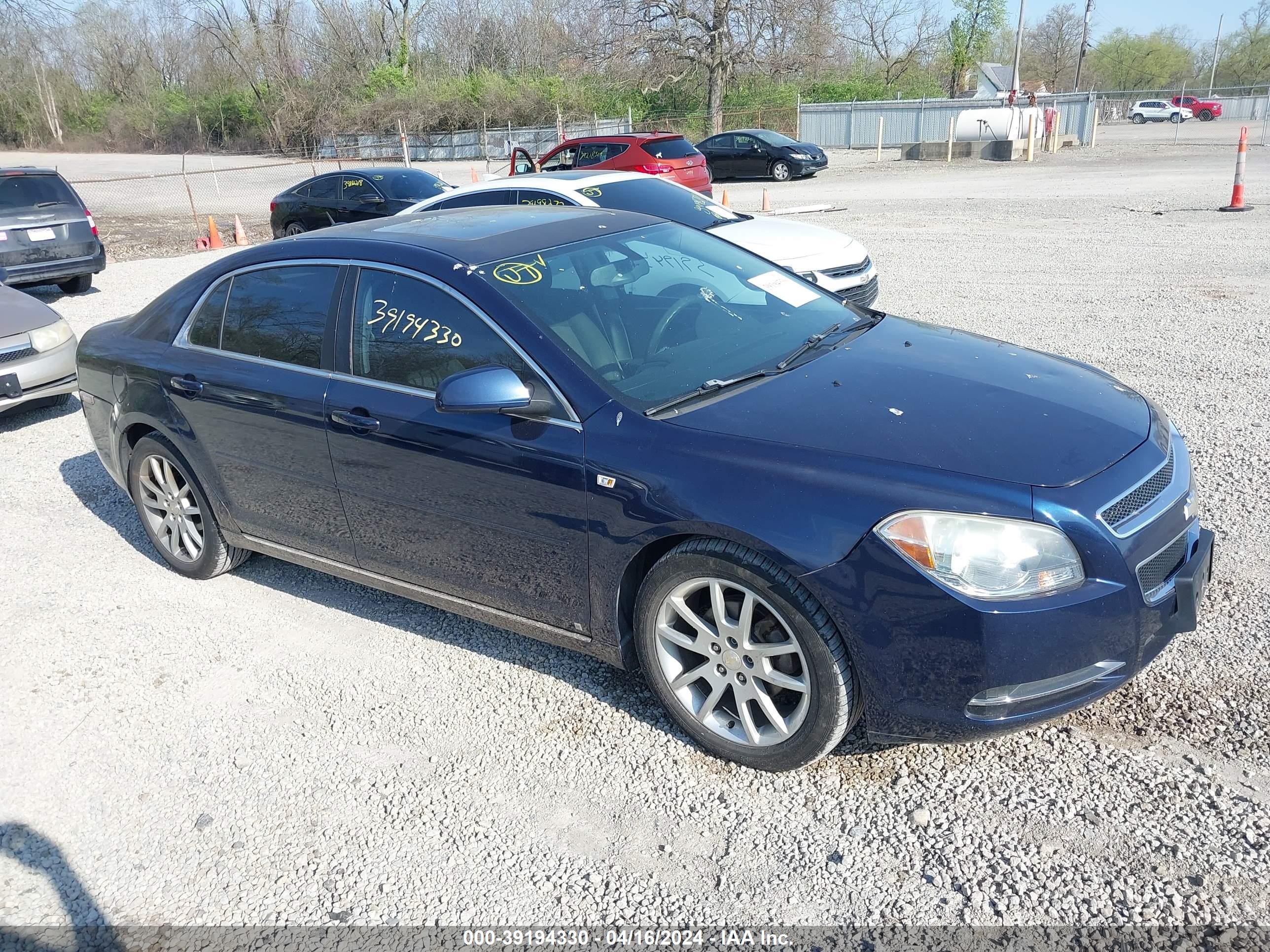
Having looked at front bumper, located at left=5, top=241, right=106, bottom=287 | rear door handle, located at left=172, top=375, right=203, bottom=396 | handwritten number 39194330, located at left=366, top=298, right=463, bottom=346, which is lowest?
front bumper, located at left=5, top=241, right=106, bottom=287

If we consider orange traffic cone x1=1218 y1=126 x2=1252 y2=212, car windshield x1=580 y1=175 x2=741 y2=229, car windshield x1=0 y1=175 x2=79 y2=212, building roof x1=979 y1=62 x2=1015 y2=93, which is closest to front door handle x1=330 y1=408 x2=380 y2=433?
car windshield x1=580 y1=175 x2=741 y2=229

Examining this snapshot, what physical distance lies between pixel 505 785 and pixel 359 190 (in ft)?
48.3

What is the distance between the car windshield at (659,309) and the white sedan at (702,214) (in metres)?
3.85

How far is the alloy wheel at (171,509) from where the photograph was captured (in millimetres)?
4910

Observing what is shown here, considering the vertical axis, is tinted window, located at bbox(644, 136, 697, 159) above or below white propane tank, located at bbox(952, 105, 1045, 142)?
above

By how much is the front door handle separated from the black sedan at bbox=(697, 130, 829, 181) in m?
25.3

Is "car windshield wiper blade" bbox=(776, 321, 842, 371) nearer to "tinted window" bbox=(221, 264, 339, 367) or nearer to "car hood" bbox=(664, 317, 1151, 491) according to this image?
"car hood" bbox=(664, 317, 1151, 491)

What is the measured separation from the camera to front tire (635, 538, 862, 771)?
9.73 ft

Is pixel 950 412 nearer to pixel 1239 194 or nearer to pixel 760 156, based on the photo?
pixel 1239 194

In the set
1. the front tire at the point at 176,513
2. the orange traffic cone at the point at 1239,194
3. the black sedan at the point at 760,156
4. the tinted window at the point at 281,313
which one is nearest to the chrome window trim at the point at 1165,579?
the tinted window at the point at 281,313

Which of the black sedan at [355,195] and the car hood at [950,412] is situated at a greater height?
the car hood at [950,412]

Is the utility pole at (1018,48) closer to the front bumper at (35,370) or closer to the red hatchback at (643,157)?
the red hatchback at (643,157)

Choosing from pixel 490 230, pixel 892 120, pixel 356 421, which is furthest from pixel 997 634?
pixel 892 120

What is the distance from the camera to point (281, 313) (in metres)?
4.29
